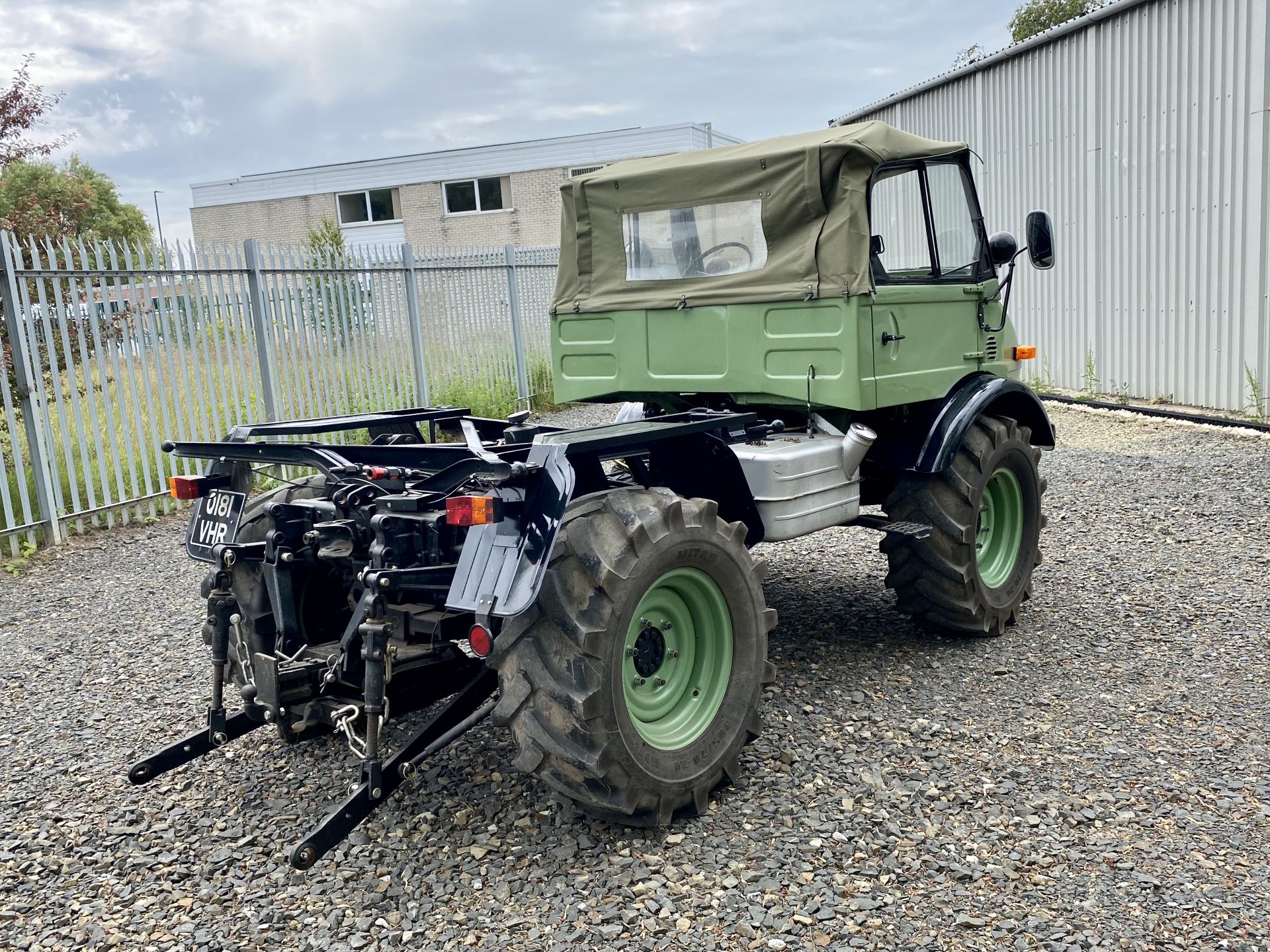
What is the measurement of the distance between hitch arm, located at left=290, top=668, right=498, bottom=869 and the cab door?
85.7 inches

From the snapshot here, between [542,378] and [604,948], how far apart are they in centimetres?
1342

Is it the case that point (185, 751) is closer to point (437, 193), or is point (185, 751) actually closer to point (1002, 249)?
point (1002, 249)

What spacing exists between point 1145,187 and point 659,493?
35.0ft

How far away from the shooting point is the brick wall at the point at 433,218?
35.1 metres

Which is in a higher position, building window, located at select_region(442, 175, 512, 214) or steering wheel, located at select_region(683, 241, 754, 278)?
building window, located at select_region(442, 175, 512, 214)

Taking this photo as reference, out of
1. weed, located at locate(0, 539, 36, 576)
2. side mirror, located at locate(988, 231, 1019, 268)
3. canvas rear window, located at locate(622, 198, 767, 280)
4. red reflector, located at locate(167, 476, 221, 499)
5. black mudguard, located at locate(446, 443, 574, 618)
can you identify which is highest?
canvas rear window, located at locate(622, 198, 767, 280)

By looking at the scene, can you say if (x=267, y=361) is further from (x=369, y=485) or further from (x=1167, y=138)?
(x=1167, y=138)

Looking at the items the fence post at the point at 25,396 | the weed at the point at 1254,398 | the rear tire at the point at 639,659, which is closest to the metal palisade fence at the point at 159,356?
the fence post at the point at 25,396

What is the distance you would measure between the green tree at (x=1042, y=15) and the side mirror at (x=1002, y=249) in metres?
34.7

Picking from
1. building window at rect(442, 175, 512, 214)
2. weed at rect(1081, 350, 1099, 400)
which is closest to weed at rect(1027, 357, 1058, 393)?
weed at rect(1081, 350, 1099, 400)

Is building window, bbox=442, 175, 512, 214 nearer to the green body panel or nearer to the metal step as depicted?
the green body panel

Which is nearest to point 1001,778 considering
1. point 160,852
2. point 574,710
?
point 574,710

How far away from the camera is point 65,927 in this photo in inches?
121

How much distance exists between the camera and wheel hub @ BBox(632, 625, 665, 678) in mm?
3602
